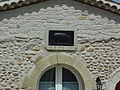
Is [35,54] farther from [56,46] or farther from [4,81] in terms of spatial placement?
[4,81]

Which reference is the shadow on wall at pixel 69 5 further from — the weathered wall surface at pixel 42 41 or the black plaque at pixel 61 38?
the black plaque at pixel 61 38

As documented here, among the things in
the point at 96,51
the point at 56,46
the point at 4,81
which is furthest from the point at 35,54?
the point at 96,51

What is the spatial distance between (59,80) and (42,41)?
49.3 inches

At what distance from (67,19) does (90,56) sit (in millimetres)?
1315

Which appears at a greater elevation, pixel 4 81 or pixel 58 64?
pixel 58 64

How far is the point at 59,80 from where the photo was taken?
7773 mm

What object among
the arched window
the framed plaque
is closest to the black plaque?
the framed plaque

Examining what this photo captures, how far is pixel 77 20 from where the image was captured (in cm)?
801

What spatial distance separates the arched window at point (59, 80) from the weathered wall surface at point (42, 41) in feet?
1.73

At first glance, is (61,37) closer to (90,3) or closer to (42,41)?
(42,41)

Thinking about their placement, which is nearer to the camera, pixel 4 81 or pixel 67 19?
pixel 4 81

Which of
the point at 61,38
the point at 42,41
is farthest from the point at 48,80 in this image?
the point at 61,38

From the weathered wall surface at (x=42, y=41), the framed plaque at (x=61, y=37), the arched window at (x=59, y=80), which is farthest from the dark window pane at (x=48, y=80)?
the framed plaque at (x=61, y=37)

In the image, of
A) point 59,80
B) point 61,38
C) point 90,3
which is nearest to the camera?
point 59,80
